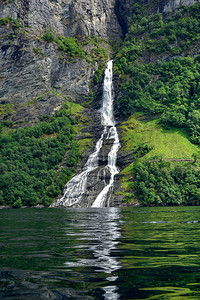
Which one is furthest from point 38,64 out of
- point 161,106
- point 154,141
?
point 154,141

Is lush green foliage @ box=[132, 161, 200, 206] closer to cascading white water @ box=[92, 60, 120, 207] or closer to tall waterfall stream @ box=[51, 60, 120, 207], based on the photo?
cascading white water @ box=[92, 60, 120, 207]

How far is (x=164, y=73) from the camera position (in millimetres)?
134750

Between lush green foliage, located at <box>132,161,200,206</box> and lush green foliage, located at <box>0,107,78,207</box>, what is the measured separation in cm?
2410

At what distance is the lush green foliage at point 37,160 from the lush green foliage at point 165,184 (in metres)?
24.1

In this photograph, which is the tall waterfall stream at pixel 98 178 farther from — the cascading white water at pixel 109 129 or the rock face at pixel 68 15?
the rock face at pixel 68 15

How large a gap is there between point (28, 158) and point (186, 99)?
68.6 metres

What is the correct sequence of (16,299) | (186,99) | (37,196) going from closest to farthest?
1. (16,299)
2. (37,196)
3. (186,99)

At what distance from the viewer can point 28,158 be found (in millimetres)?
98938

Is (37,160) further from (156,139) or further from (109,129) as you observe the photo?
(156,139)

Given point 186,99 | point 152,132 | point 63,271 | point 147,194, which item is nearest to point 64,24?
point 186,99

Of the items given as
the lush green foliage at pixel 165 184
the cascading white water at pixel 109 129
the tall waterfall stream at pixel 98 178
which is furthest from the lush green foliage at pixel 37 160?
the lush green foliage at pixel 165 184

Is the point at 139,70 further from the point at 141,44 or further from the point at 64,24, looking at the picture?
the point at 64,24

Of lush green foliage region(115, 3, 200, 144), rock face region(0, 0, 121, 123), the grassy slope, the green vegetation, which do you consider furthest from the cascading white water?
rock face region(0, 0, 121, 123)

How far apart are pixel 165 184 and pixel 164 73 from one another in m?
77.4
